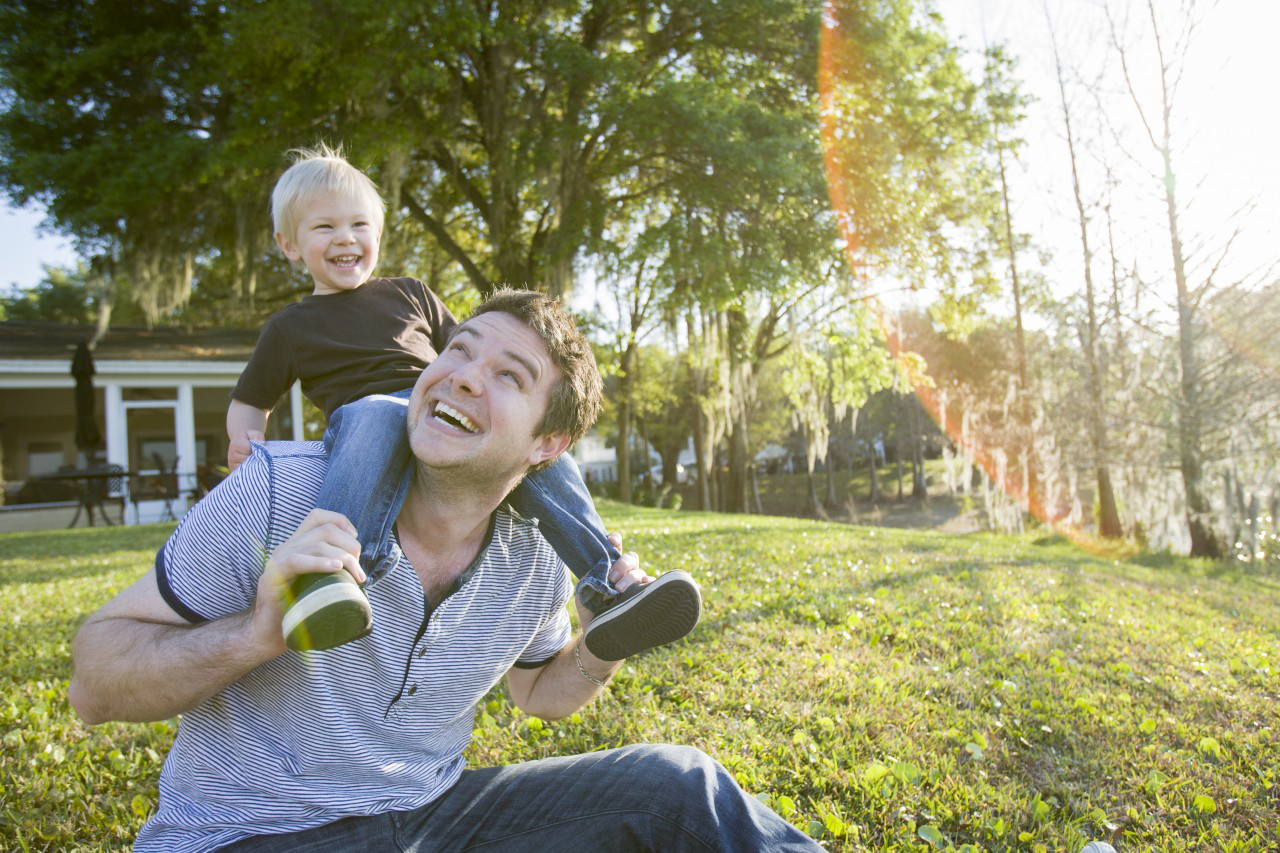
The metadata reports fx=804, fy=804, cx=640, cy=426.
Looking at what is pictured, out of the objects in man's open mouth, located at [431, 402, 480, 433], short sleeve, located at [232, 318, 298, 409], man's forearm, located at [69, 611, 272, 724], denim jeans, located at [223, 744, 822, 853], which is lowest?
denim jeans, located at [223, 744, 822, 853]

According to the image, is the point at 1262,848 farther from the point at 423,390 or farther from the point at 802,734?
the point at 423,390

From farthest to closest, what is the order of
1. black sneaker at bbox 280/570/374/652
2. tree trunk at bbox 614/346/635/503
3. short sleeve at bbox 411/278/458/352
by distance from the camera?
1. tree trunk at bbox 614/346/635/503
2. short sleeve at bbox 411/278/458/352
3. black sneaker at bbox 280/570/374/652

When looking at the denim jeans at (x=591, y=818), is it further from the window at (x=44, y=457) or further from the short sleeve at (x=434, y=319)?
the window at (x=44, y=457)

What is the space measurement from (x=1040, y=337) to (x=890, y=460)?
115ft

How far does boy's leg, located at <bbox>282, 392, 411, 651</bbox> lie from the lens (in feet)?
4.14

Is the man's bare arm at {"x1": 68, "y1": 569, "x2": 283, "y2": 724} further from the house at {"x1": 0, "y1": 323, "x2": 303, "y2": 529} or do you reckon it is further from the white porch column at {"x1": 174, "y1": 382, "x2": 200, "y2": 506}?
the white porch column at {"x1": 174, "y1": 382, "x2": 200, "y2": 506}

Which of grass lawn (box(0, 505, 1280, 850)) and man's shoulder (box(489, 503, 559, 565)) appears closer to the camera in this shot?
man's shoulder (box(489, 503, 559, 565))

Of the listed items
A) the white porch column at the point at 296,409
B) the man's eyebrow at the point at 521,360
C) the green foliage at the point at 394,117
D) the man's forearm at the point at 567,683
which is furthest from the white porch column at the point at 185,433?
the man's eyebrow at the point at 521,360

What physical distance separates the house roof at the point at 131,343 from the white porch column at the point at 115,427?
2.58 ft

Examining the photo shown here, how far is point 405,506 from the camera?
1768mm

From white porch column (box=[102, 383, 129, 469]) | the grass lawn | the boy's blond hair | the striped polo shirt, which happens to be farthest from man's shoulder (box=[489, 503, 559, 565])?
Result: white porch column (box=[102, 383, 129, 469])

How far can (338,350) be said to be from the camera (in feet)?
9.55

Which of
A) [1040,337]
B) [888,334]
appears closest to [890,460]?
[1040,337]

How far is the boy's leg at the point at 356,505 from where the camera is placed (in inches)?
49.6
